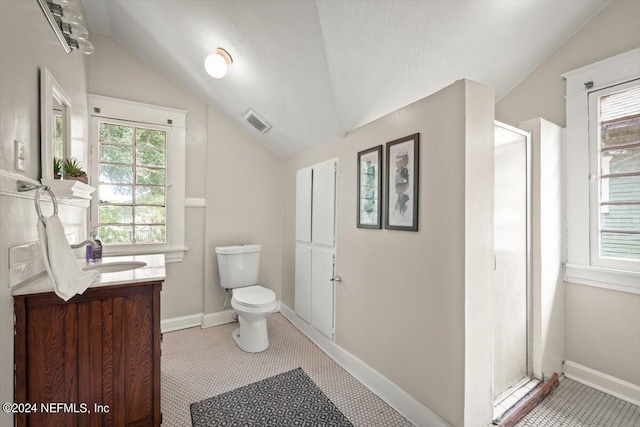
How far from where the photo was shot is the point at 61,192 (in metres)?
1.36

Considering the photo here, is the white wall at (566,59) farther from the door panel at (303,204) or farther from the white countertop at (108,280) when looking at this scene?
the white countertop at (108,280)

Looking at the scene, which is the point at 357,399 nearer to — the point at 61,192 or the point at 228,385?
the point at 228,385

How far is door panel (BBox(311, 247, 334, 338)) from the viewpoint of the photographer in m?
2.32

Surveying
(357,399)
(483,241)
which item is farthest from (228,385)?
(483,241)

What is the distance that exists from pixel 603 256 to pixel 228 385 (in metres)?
2.79

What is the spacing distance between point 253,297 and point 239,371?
56 centimetres

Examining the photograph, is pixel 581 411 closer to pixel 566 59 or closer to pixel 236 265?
pixel 566 59

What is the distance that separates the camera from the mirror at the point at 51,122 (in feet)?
4.54

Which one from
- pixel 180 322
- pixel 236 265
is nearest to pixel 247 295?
pixel 236 265

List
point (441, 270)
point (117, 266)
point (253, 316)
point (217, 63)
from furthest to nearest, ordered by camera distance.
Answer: point (253, 316)
point (217, 63)
point (117, 266)
point (441, 270)

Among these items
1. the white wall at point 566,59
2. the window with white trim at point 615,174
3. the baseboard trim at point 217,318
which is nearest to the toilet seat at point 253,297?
the baseboard trim at point 217,318

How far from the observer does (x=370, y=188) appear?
6.39 ft

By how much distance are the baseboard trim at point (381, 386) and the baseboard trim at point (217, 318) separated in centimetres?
97

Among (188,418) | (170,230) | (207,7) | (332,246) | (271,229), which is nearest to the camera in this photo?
(188,418)
